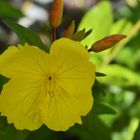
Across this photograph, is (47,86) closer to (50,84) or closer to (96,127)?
(50,84)

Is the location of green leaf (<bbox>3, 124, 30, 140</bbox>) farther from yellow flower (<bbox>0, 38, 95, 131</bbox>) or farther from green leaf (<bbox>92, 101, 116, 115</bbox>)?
green leaf (<bbox>92, 101, 116, 115</bbox>)

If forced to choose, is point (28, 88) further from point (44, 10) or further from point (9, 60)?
point (44, 10)

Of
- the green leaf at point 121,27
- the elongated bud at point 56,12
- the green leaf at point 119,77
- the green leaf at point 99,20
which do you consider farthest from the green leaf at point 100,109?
the green leaf at point 121,27

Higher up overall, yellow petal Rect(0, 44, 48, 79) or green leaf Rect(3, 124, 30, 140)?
yellow petal Rect(0, 44, 48, 79)

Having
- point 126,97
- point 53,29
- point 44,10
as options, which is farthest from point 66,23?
point 53,29

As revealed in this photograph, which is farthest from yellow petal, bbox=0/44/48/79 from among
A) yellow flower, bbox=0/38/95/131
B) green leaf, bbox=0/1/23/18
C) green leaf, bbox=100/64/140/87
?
green leaf, bbox=100/64/140/87

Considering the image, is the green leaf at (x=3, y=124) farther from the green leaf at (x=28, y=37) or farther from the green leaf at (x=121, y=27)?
the green leaf at (x=121, y=27)

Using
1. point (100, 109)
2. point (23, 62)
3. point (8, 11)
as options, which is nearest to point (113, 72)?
point (8, 11)
